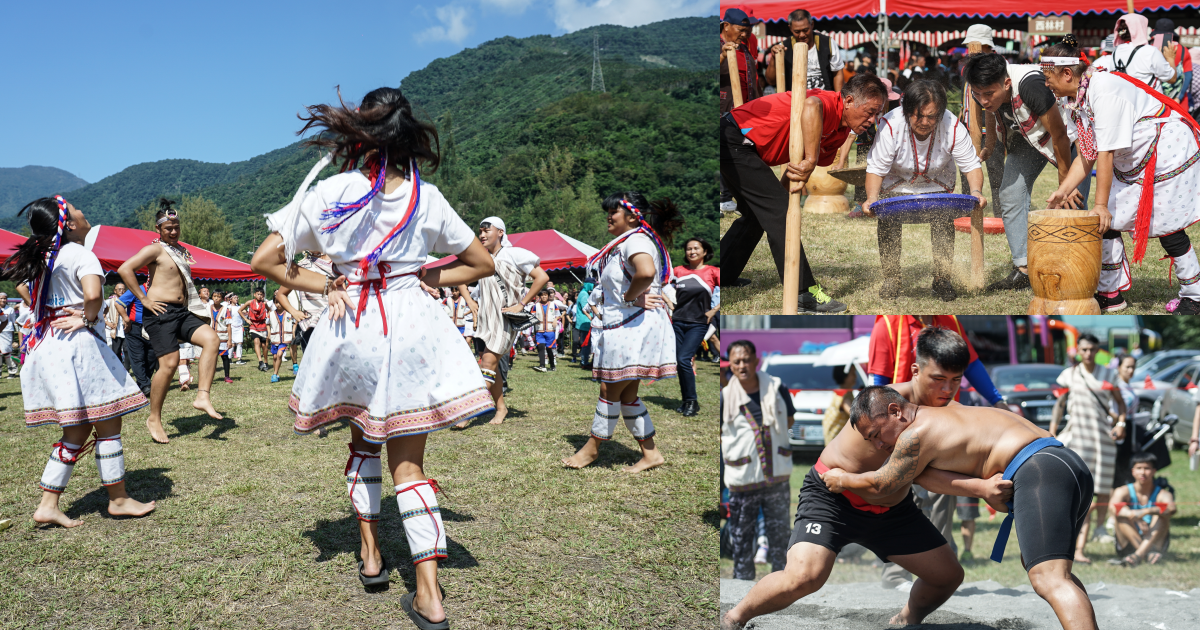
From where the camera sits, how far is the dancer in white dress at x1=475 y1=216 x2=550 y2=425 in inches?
244

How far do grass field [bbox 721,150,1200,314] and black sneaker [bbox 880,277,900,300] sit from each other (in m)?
0.01

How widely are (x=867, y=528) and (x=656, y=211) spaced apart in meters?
2.83

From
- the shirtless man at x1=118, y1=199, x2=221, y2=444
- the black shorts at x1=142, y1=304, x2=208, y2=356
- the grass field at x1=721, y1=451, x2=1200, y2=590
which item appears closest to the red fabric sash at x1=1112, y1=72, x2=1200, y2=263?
the grass field at x1=721, y1=451, x2=1200, y2=590

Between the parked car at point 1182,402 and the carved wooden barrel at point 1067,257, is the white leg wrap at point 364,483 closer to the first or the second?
the carved wooden barrel at point 1067,257

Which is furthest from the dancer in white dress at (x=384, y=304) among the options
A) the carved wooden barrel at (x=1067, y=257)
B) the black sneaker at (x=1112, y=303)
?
the black sneaker at (x=1112, y=303)

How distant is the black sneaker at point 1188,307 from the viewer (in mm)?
2184

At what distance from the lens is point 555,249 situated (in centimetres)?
1795

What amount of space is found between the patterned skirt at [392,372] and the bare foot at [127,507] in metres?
1.82

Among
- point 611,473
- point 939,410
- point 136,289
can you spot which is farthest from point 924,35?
point 136,289

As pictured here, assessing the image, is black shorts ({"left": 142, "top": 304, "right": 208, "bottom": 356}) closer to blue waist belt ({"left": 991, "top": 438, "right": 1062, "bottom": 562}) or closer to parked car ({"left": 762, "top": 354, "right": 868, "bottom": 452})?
parked car ({"left": 762, "top": 354, "right": 868, "bottom": 452})

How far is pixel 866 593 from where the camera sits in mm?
2930

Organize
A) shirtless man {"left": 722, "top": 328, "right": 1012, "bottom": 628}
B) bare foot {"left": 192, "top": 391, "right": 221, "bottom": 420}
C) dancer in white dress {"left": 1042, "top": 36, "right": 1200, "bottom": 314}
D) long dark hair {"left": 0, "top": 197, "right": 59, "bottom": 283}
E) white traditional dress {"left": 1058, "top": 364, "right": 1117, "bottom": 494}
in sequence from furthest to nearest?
bare foot {"left": 192, "top": 391, "right": 221, "bottom": 420} < long dark hair {"left": 0, "top": 197, "right": 59, "bottom": 283} < white traditional dress {"left": 1058, "top": 364, "right": 1117, "bottom": 494} < shirtless man {"left": 722, "top": 328, "right": 1012, "bottom": 628} < dancer in white dress {"left": 1042, "top": 36, "right": 1200, "bottom": 314}

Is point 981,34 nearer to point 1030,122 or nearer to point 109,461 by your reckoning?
point 1030,122

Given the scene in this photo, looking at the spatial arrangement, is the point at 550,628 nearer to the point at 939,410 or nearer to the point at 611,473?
the point at 939,410
